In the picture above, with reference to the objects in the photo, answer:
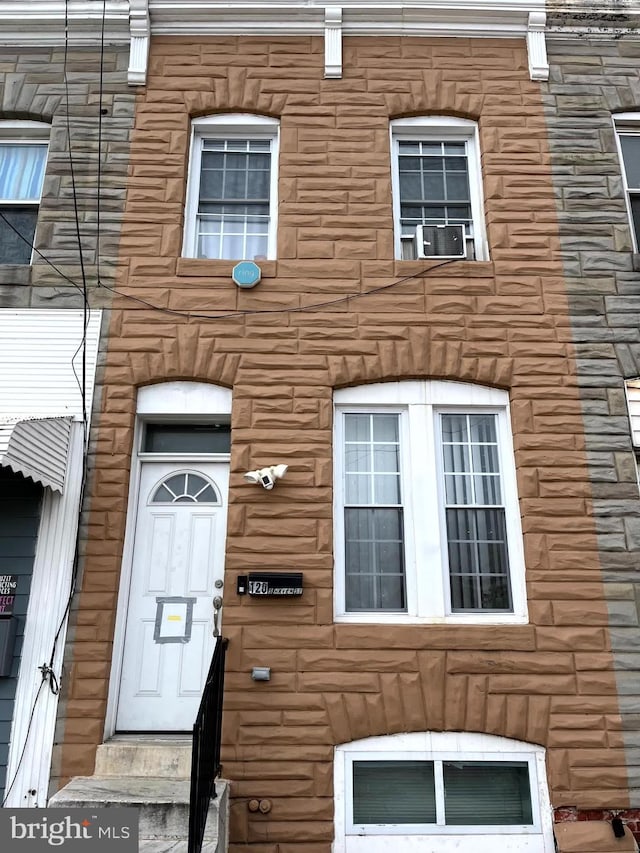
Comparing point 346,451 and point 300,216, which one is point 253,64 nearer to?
point 300,216

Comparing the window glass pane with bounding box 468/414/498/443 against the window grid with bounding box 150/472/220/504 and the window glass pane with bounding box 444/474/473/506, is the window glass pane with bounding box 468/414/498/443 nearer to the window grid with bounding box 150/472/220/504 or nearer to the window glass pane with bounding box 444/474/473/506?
the window glass pane with bounding box 444/474/473/506

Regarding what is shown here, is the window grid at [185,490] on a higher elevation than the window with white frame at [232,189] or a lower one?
lower

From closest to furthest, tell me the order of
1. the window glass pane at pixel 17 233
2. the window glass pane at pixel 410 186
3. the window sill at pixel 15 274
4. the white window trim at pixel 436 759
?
the white window trim at pixel 436 759, the window sill at pixel 15 274, the window glass pane at pixel 17 233, the window glass pane at pixel 410 186

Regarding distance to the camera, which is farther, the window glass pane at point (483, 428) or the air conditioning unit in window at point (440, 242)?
the air conditioning unit in window at point (440, 242)

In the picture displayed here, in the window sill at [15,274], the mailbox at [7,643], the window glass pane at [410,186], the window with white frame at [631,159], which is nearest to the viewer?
the mailbox at [7,643]

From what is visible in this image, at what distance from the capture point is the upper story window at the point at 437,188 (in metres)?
7.08

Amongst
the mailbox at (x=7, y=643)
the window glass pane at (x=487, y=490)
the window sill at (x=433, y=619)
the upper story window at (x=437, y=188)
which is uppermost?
the upper story window at (x=437, y=188)

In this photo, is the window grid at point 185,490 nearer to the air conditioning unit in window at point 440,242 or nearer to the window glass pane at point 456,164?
the air conditioning unit in window at point 440,242

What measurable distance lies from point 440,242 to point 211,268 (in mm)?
2263

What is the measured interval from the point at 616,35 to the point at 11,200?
22.1 ft

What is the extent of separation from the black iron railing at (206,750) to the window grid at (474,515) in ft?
6.80

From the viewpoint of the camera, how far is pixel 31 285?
22.2ft

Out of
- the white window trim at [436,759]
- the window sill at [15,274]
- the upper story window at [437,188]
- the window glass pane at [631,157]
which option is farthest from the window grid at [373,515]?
the window glass pane at [631,157]

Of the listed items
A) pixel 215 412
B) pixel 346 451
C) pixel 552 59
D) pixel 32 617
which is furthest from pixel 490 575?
pixel 552 59
